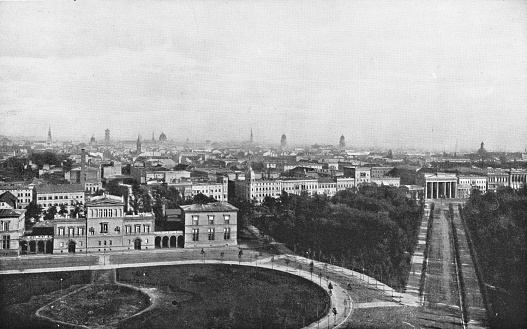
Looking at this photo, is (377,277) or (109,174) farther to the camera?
(109,174)

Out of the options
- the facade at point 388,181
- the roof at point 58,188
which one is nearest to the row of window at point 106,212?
the roof at point 58,188

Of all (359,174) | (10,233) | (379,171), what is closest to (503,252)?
(10,233)

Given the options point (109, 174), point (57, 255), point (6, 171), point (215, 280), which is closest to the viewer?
point (215, 280)

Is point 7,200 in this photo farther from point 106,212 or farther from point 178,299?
point 178,299

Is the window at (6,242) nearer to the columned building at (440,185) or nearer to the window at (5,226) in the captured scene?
the window at (5,226)

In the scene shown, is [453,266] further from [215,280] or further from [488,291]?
[215,280]

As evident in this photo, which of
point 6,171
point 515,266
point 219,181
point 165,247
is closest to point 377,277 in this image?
point 515,266

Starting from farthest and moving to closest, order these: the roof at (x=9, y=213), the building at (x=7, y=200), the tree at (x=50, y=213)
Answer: the tree at (x=50, y=213)
the building at (x=7, y=200)
the roof at (x=9, y=213)
